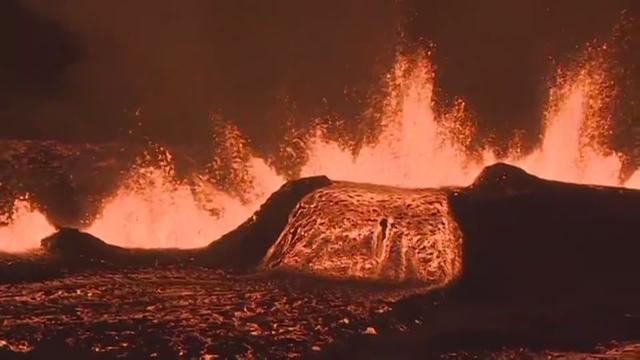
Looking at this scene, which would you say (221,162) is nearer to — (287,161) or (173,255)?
(287,161)

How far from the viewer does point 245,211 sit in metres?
22.0

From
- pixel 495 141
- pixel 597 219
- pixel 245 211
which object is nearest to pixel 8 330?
pixel 597 219

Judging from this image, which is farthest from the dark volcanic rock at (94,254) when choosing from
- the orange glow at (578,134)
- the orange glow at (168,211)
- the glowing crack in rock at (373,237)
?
the orange glow at (578,134)

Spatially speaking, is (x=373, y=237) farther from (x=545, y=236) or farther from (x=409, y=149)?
(x=409, y=149)

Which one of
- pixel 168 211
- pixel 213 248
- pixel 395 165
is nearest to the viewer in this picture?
pixel 213 248

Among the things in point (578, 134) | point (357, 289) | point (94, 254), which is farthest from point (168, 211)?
point (578, 134)

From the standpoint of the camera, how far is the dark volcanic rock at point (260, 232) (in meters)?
13.8

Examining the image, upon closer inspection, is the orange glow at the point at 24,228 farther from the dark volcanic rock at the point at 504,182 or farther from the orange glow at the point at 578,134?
the orange glow at the point at 578,134

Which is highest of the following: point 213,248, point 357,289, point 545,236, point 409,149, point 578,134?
point 578,134

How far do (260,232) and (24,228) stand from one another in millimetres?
8268

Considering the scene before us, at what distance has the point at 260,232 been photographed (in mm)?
14258

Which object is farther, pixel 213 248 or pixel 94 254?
pixel 213 248

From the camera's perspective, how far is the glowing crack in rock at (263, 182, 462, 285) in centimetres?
1250

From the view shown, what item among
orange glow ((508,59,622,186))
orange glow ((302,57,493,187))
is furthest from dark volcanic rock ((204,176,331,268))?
orange glow ((508,59,622,186))
